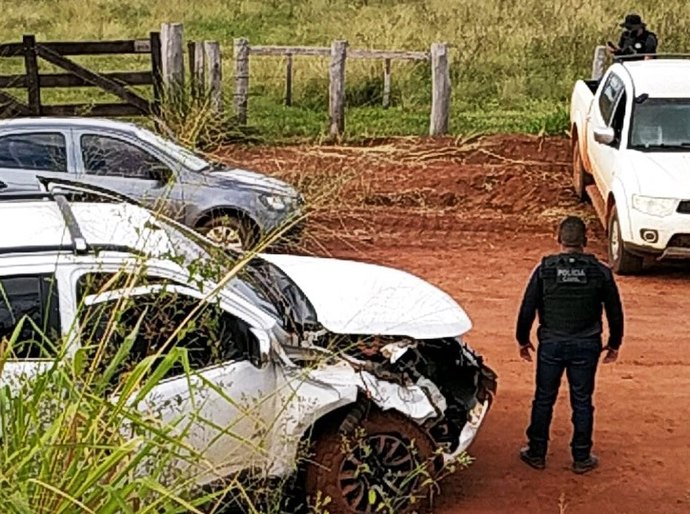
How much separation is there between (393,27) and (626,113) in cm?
1458

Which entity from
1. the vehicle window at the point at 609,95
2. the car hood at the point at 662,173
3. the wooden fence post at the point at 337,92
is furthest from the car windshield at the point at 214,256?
the wooden fence post at the point at 337,92

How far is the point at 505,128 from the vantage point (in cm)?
1975

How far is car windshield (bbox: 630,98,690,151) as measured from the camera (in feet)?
43.5

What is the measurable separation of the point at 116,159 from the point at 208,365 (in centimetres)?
617

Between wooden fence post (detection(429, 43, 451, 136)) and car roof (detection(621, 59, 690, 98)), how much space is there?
420 cm

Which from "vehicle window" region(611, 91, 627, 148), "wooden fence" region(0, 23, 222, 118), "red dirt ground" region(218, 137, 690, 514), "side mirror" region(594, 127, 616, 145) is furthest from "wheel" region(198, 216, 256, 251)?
"wooden fence" region(0, 23, 222, 118)

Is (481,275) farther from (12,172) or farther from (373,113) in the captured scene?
(373,113)

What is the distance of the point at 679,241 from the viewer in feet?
41.2

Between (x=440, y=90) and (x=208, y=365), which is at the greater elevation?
(x=208, y=365)

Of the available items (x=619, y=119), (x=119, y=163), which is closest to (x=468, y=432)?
(x=119, y=163)

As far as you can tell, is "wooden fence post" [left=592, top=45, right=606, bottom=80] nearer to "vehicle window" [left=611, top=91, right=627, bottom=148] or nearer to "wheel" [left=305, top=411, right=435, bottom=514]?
"vehicle window" [left=611, top=91, right=627, bottom=148]

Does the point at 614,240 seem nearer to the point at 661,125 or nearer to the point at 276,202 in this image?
the point at 661,125

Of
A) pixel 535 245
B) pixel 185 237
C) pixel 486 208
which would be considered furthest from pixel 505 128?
pixel 185 237

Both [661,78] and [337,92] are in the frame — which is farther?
[337,92]
